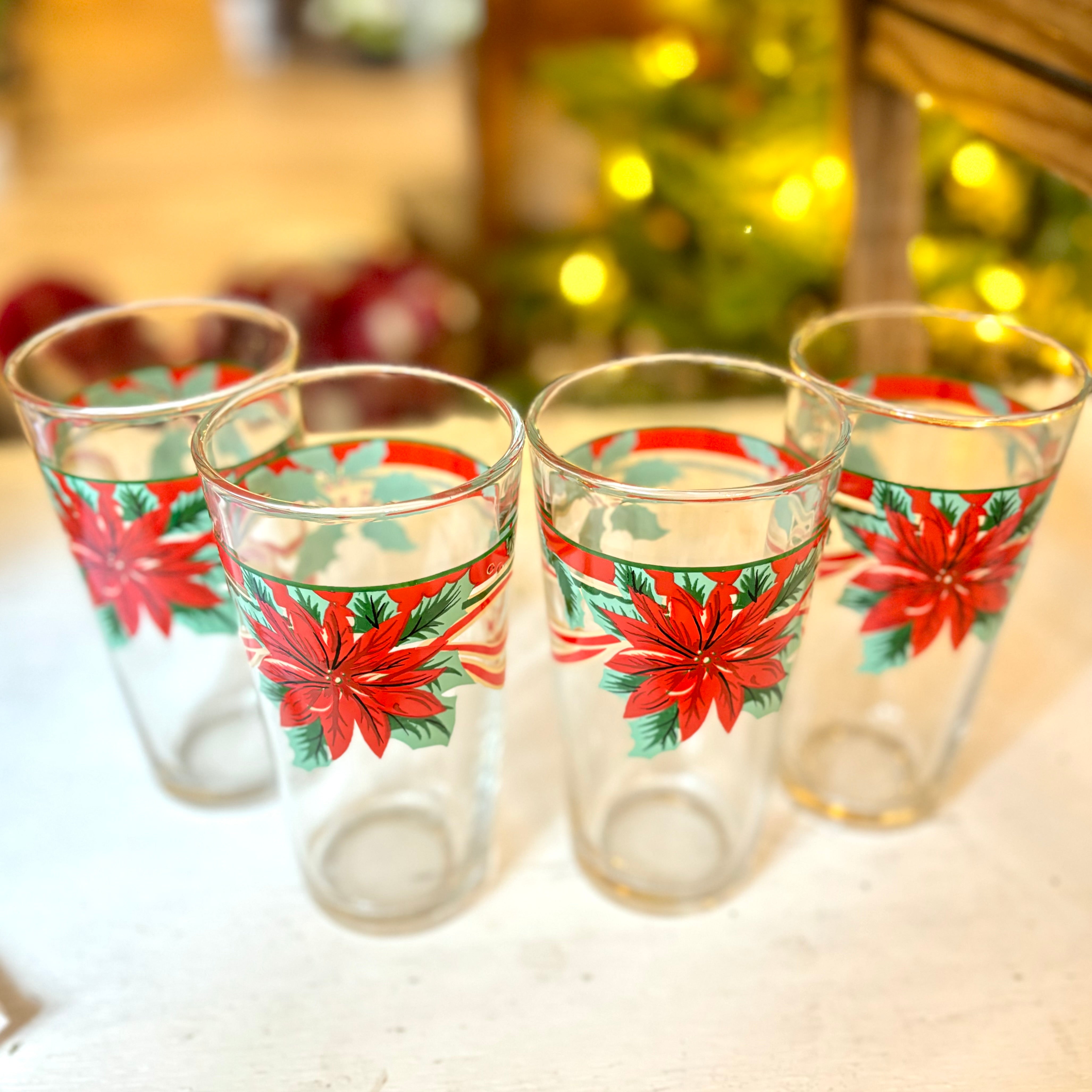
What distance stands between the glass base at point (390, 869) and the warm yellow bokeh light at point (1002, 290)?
0.59m

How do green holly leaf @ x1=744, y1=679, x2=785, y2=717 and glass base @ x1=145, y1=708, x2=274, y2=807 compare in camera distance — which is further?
glass base @ x1=145, y1=708, x2=274, y2=807

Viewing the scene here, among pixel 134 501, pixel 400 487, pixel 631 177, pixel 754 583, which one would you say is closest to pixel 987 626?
pixel 754 583

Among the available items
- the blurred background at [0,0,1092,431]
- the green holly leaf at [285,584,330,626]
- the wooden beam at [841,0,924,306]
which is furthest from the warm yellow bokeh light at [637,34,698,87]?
the green holly leaf at [285,584,330,626]

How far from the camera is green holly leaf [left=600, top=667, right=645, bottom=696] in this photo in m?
0.39

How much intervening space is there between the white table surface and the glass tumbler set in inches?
0.8

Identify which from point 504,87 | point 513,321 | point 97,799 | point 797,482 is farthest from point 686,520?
point 504,87

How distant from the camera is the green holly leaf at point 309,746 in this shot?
0.38 m

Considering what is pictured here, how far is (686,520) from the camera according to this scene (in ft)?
1.29

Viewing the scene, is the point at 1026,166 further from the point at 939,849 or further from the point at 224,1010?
the point at 224,1010

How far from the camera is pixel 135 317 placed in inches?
19.8

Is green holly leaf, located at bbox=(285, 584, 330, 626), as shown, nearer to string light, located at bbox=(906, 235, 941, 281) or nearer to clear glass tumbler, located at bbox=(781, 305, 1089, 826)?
clear glass tumbler, located at bbox=(781, 305, 1089, 826)

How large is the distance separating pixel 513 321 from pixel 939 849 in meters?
0.75

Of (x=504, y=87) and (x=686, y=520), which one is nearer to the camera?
(x=686, y=520)

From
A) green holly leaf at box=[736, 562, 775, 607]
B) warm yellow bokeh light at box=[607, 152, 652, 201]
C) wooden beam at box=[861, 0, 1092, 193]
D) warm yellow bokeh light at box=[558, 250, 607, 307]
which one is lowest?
warm yellow bokeh light at box=[558, 250, 607, 307]
